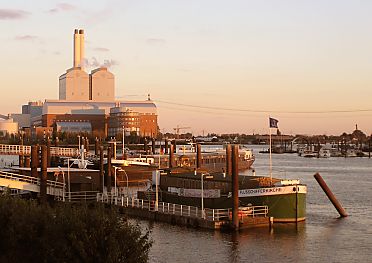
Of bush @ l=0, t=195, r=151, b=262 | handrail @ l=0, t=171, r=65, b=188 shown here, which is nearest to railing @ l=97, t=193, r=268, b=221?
handrail @ l=0, t=171, r=65, b=188

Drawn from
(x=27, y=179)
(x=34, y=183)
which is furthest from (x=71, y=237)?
(x=27, y=179)

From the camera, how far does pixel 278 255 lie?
115 ft

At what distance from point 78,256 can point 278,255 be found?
16.2 metres

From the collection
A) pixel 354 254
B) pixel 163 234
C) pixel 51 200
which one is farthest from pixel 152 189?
pixel 354 254

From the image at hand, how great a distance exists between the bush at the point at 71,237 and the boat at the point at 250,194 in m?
20.7

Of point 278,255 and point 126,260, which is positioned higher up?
point 126,260

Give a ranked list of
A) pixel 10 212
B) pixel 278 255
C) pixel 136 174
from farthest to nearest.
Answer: pixel 136 174
pixel 278 255
pixel 10 212

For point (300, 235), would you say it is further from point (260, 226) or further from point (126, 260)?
point (126, 260)

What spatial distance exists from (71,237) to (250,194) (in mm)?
23514

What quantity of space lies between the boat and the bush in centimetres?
2075

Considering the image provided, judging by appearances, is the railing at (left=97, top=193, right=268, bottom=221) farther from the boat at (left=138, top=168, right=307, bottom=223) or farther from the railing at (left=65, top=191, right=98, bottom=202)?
the railing at (left=65, top=191, right=98, bottom=202)

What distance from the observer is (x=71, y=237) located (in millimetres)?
21203

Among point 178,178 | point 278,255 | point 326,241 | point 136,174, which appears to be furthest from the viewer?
point 136,174

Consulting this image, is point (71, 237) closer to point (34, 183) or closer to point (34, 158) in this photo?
point (34, 183)
